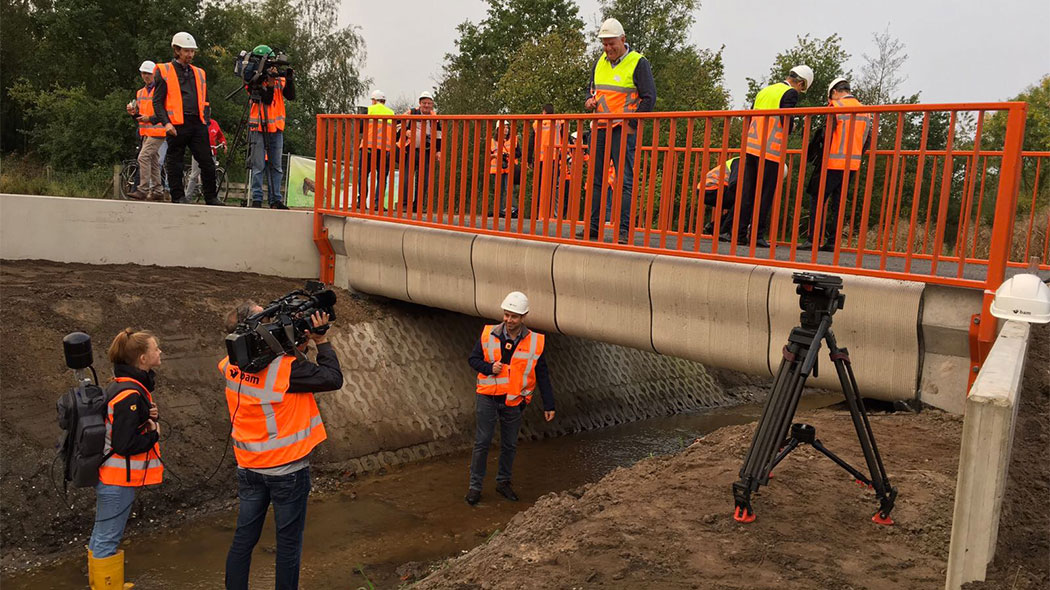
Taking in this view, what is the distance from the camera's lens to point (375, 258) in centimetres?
1049

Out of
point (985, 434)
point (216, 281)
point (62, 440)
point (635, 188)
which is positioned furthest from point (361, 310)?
point (985, 434)

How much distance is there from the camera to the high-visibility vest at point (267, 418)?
196 inches

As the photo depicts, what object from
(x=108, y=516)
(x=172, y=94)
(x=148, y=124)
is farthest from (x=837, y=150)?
(x=148, y=124)

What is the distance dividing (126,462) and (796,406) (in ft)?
13.2

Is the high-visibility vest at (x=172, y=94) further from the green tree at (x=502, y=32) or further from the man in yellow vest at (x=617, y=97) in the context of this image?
the green tree at (x=502, y=32)

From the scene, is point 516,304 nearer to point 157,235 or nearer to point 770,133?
point 770,133

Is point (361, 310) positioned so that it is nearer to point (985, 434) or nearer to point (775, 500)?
point (775, 500)

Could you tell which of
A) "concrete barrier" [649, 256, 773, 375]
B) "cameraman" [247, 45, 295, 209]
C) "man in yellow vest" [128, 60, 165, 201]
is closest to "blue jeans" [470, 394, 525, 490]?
"concrete barrier" [649, 256, 773, 375]

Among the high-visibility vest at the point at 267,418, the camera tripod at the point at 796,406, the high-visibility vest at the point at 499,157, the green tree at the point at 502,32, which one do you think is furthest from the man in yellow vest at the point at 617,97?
the green tree at the point at 502,32

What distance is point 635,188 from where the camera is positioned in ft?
24.4

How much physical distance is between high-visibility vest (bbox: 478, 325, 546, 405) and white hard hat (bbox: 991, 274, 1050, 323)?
3.96 metres

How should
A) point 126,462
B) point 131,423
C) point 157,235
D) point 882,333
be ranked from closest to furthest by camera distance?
1. point 131,423
2. point 126,462
3. point 882,333
4. point 157,235

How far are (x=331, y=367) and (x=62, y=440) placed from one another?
5.81 ft

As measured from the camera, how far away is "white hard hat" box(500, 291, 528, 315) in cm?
801
